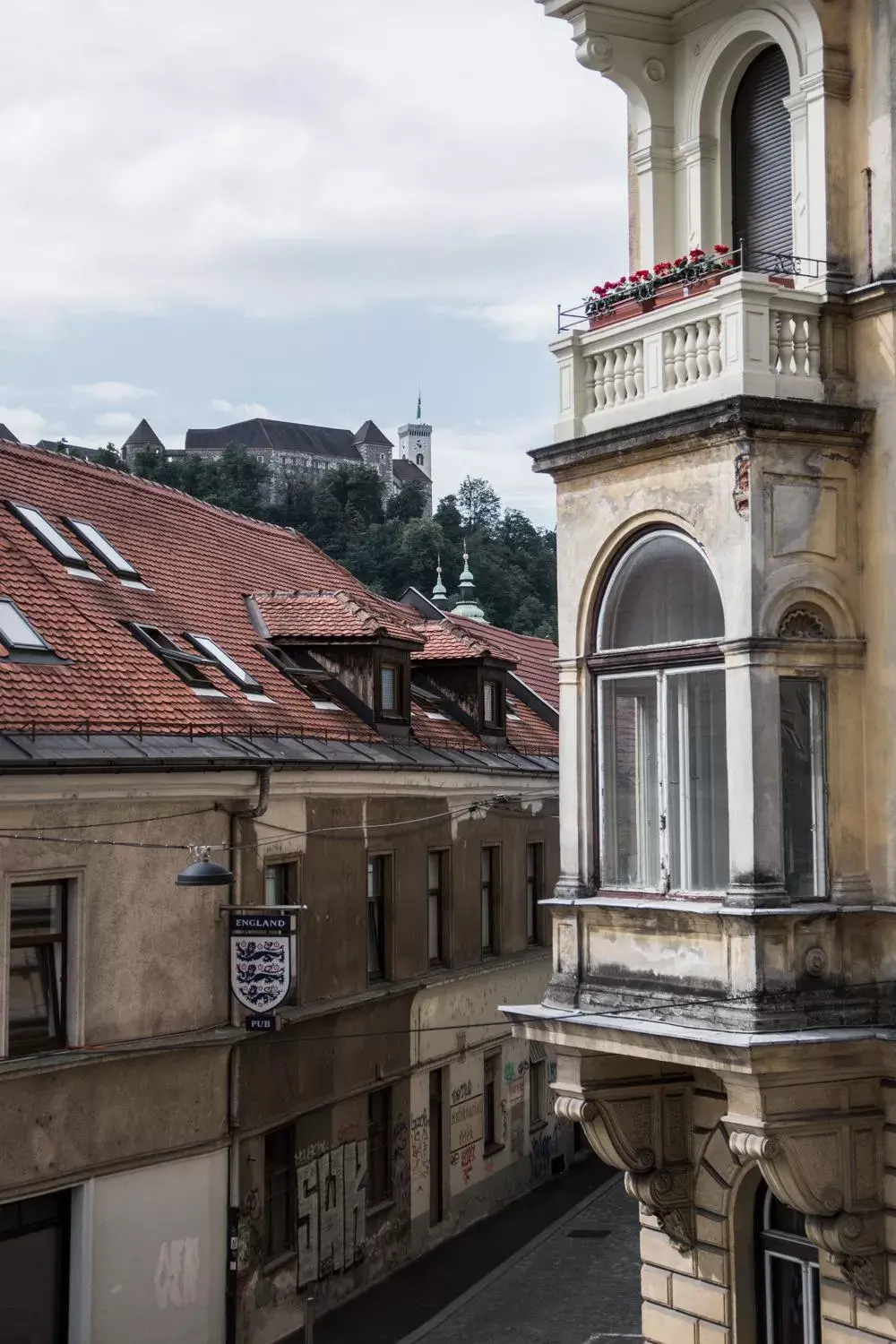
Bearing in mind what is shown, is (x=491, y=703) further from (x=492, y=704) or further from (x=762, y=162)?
(x=762, y=162)

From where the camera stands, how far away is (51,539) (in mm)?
22969

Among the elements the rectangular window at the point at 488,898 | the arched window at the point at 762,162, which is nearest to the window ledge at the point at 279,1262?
the rectangular window at the point at 488,898

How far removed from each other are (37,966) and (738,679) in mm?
9134

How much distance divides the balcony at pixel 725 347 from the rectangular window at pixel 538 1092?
796 inches

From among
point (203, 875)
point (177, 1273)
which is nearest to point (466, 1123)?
point (177, 1273)

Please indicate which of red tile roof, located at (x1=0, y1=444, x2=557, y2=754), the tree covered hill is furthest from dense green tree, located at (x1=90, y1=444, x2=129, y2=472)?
red tile roof, located at (x1=0, y1=444, x2=557, y2=754)

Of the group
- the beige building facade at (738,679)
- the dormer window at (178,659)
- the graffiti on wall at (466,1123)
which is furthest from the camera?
the graffiti on wall at (466,1123)

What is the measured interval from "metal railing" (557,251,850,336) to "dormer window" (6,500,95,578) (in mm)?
10511

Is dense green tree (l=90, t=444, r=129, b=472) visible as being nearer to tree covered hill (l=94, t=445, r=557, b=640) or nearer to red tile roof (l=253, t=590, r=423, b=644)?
tree covered hill (l=94, t=445, r=557, b=640)

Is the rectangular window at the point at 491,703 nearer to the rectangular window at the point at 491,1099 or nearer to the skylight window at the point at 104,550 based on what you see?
the rectangular window at the point at 491,1099

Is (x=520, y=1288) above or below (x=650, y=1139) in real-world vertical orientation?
below

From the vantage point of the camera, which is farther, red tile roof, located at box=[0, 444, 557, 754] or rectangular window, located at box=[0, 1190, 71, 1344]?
red tile roof, located at box=[0, 444, 557, 754]

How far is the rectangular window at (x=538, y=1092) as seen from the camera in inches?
1249

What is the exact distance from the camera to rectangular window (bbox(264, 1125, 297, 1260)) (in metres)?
21.5
